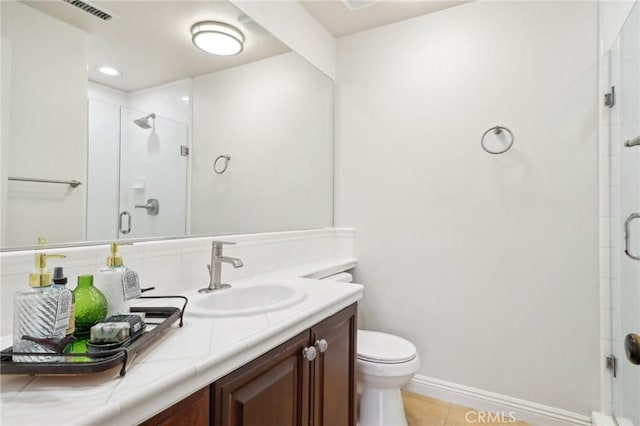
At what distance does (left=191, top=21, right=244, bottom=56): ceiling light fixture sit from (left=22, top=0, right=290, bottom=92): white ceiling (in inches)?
0.9

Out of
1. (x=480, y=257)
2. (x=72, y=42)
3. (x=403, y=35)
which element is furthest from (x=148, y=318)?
(x=403, y=35)

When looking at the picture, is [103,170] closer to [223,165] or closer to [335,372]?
[223,165]

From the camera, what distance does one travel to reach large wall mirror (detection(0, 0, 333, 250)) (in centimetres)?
94

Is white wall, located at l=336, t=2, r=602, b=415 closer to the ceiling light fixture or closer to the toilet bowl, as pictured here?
the toilet bowl

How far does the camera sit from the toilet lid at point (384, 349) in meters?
1.64

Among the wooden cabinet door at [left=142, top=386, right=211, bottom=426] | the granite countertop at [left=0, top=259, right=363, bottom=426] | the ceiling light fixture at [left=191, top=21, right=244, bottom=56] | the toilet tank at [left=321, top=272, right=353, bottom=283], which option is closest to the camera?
the granite countertop at [left=0, top=259, right=363, bottom=426]

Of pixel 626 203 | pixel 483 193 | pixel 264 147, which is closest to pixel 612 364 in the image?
pixel 626 203

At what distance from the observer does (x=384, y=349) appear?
174 cm

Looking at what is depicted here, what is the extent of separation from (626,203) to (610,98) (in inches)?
20.7

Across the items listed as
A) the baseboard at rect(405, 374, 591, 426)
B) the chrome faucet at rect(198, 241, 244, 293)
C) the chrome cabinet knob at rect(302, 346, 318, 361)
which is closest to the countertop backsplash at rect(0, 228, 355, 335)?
the chrome faucet at rect(198, 241, 244, 293)

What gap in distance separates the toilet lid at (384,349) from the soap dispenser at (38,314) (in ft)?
4.41

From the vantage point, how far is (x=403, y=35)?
7.22ft

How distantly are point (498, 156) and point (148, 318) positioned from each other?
1.90 m

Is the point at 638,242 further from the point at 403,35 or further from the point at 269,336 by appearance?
the point at 403,35
